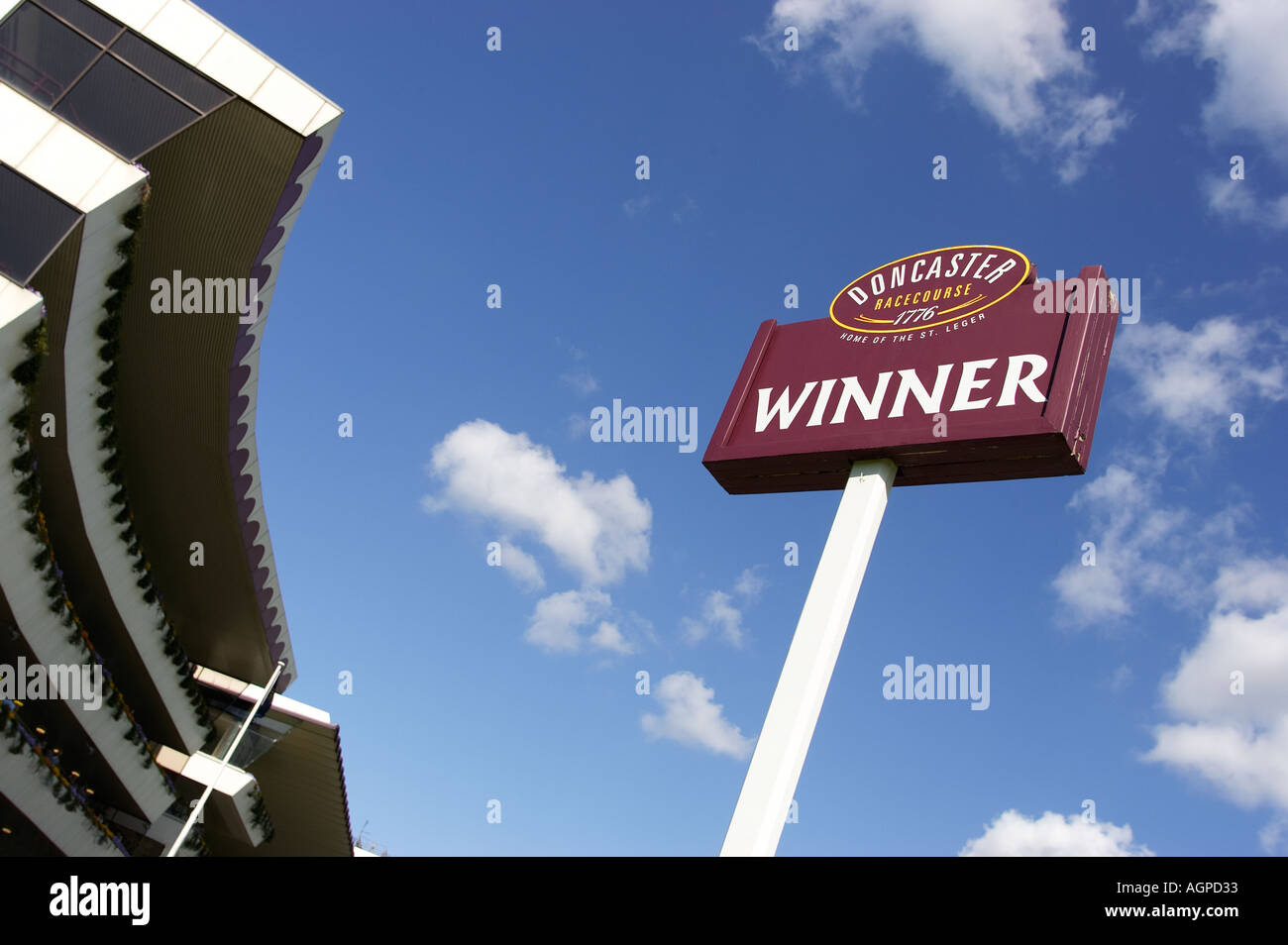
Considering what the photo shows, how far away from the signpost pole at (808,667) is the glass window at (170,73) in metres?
12.2

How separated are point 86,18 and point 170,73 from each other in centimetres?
158

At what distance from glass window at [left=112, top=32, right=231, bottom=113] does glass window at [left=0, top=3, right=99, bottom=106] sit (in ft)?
1.67

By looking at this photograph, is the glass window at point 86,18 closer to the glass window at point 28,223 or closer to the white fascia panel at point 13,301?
the glass window at point 28,223

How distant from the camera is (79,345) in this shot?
634 inches

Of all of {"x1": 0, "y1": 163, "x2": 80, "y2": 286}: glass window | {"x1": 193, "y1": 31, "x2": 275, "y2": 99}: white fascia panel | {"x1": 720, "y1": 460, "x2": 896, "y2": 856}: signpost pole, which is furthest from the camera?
{"x1": 193, "y1": 31, "x2": 275, "y2": 99}: white fascia panel

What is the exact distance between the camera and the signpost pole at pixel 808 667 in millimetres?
10008

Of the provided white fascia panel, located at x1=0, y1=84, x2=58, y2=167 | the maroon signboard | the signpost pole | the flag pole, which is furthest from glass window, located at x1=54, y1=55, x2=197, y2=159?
the flag pole

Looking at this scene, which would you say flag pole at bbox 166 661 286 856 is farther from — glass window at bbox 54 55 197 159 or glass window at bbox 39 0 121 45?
glass window at bbox 39 0 121 45

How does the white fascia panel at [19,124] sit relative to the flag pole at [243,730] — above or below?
above

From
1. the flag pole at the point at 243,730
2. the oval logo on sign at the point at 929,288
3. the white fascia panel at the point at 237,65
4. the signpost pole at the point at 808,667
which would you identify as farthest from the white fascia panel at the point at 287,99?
the flag pole at the point at 243,730

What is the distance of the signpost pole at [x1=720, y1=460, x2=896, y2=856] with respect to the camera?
10008 mm

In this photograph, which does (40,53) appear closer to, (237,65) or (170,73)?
(170,73)
